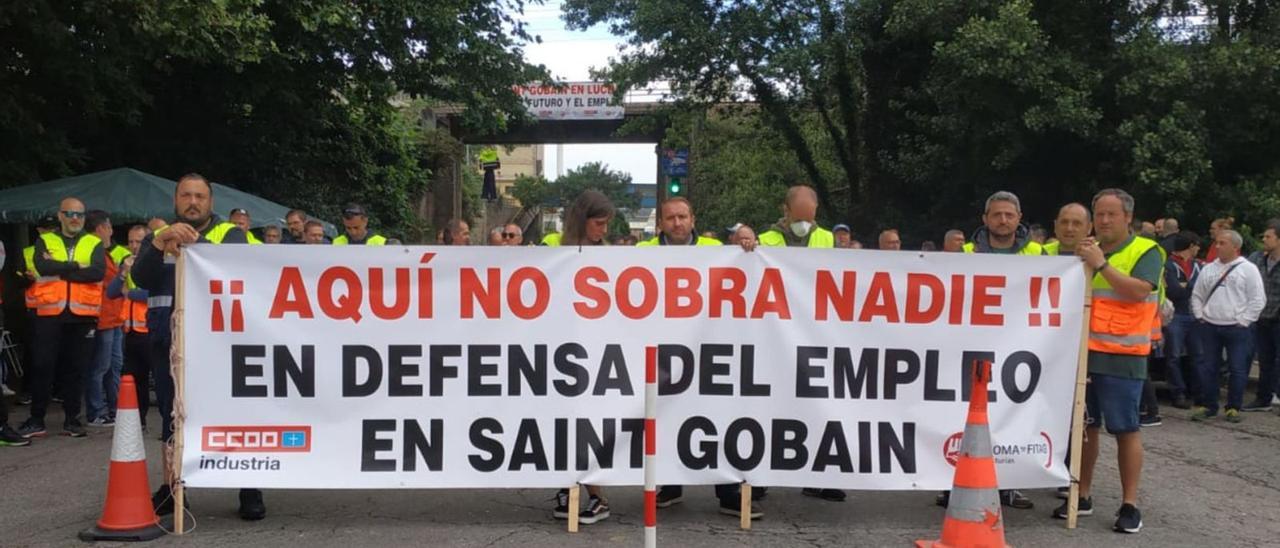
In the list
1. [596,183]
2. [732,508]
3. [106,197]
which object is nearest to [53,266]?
[106,197]

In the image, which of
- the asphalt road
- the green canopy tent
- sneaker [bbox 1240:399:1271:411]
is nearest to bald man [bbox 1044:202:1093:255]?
the asphalt road

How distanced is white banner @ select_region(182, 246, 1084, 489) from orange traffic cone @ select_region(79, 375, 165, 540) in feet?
0.99

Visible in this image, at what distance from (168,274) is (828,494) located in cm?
410

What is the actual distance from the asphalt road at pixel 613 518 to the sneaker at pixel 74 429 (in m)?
1.17

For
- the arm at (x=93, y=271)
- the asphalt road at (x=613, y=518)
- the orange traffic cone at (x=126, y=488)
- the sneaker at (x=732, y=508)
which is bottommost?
the asphalt road at (x=613, y=518)

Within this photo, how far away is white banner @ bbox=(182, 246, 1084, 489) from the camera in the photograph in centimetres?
540

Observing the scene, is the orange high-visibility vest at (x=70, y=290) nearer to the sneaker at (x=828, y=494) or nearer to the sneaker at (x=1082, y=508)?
the sneaker at (x=828, y=494)

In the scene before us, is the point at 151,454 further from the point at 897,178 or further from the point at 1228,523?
the point at 897,178

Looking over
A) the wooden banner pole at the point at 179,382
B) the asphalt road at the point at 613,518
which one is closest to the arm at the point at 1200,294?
the asphalt road at the point at 613,518

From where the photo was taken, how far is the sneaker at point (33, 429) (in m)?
8.27

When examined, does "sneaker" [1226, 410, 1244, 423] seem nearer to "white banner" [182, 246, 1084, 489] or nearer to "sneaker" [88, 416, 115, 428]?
"white banner" [182, 246, 1084, 489]

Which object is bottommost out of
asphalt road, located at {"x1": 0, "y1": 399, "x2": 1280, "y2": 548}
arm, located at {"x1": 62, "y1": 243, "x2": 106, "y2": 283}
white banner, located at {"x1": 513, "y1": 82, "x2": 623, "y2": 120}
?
asphalt road, located at {"x1": 0, "y1": 399, "x2": 1280, "y2": 548}

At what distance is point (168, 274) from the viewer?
5.64 meters

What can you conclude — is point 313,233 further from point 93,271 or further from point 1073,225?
point 1073,225
